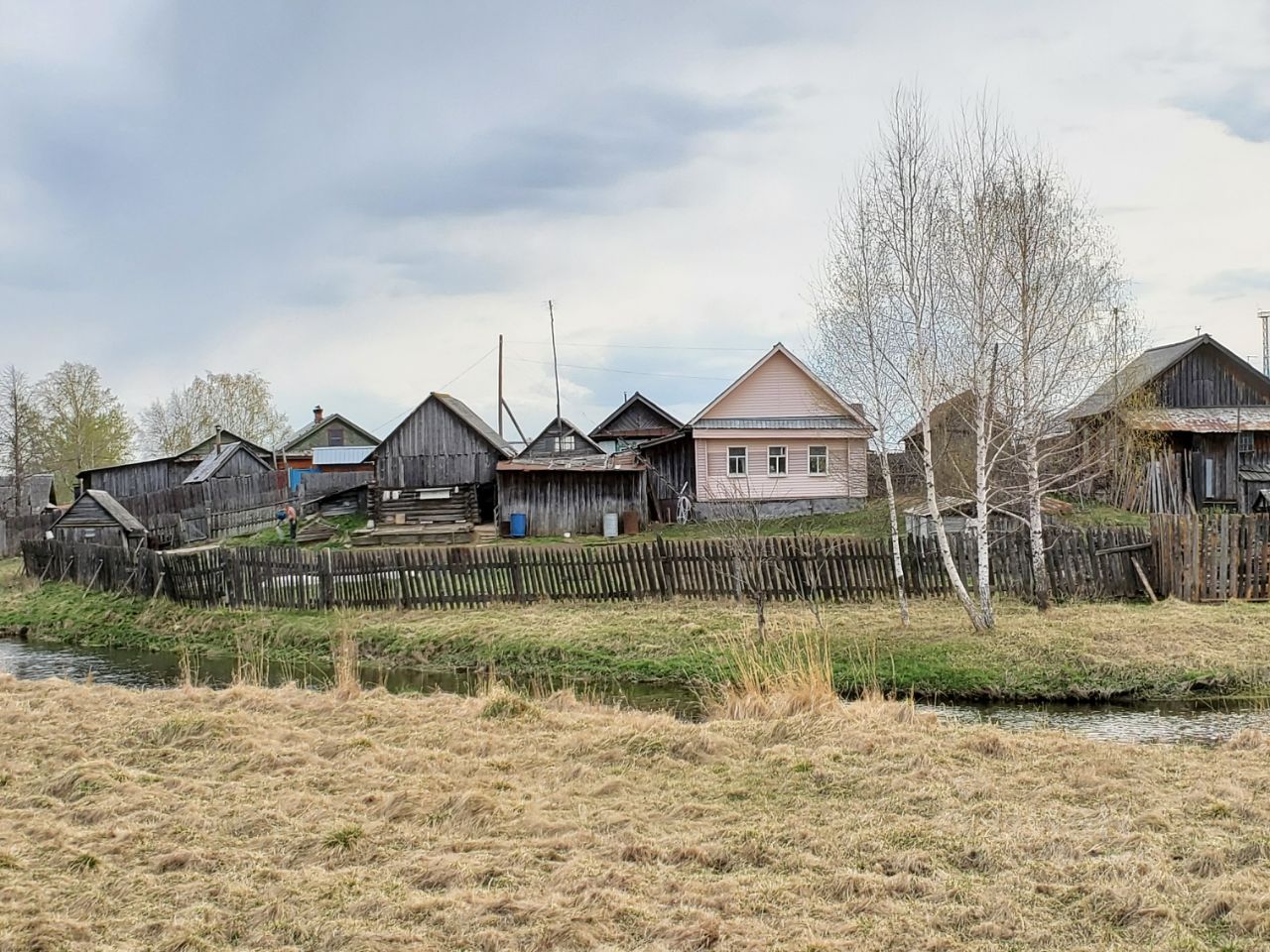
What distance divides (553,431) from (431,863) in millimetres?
33103

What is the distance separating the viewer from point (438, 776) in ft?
23.8

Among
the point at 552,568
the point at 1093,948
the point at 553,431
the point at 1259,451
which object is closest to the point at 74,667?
the point at 552,568

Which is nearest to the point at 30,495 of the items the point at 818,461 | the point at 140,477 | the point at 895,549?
the point at 140,477

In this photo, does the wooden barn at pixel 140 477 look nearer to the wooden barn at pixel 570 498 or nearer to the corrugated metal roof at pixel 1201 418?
the wooden barn at pixel 570 498

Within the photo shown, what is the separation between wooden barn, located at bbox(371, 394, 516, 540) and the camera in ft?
120

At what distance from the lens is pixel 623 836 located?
6.01m

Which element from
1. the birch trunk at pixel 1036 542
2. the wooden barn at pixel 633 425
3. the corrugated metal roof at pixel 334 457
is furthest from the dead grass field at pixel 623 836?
the corrugated metal roof at pixel 334 457

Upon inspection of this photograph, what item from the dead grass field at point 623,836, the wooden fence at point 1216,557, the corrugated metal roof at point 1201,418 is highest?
the corrugated metal roof at point 1201,418

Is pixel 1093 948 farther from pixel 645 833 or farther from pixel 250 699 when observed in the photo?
A: pixel 250 699

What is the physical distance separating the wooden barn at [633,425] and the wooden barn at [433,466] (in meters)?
9.10

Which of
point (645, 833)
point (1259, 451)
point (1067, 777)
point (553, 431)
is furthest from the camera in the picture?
point (553, 431)

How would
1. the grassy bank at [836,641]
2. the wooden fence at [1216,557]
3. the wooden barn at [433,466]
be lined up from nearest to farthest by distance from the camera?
the grassy bank at [836,641] → the wooden fence at [1216,557] → the wooden barn at [433,466]

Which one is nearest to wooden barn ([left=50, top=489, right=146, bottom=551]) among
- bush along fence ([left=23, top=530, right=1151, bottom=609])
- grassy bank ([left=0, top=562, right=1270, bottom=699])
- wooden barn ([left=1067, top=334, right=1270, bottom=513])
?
grassy bank ([left=0, top=562, right=1270, bottom=699])

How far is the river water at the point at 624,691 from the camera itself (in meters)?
10.3
